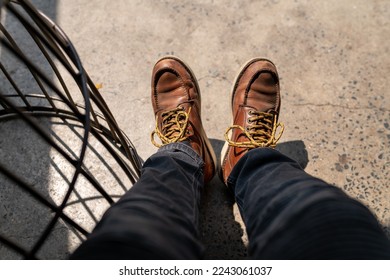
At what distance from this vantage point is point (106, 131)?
992mm

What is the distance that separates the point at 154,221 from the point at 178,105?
1.76 ft

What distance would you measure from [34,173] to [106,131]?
0.27m

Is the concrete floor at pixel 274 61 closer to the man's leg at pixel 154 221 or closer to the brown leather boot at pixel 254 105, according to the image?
the brown leather boot at pixel 254 105

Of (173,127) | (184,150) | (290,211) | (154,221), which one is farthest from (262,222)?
(173,127)

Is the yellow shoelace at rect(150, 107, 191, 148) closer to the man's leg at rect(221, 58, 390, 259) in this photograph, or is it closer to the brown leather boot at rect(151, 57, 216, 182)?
the brown leather boot at rect(151, 57, 216, 182)

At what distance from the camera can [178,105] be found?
1.04 meters

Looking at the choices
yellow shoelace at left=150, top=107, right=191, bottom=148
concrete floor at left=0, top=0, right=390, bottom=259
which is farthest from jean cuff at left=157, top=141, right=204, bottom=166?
concrete floor at left=0, top=0, right=390, bottom=259

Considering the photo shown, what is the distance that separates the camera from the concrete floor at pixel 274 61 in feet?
3.28

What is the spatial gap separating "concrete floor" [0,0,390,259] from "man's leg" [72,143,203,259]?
10.7 inches

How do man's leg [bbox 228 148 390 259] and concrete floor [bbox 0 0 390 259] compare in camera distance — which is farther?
concrete floor [bbox 0 0 390 259]

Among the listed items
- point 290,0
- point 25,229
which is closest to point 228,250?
point 25,229

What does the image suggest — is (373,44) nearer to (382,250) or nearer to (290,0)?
(290,0)

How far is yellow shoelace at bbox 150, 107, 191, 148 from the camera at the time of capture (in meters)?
0.95

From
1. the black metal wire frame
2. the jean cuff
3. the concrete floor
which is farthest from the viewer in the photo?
the concrete floor
